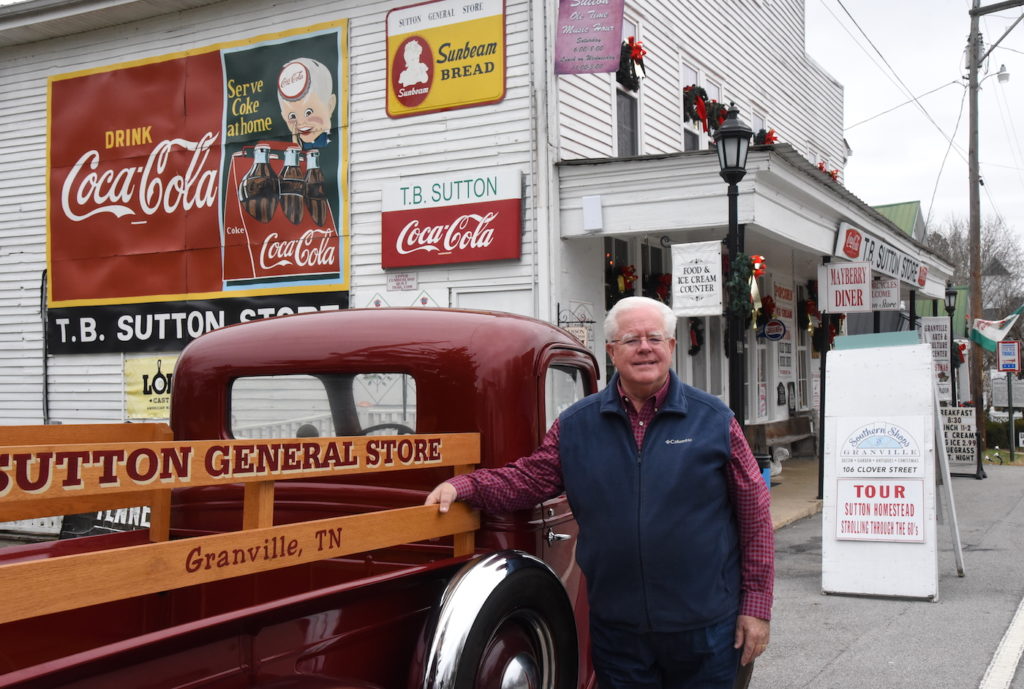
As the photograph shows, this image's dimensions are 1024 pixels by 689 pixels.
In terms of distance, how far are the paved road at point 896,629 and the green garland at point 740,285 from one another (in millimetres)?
2407

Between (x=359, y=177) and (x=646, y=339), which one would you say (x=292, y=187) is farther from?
(x=646, y=339)

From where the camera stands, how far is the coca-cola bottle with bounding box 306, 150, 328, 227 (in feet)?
39.3

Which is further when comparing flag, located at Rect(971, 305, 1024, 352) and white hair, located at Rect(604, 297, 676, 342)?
flag, located at Rect(971, 305, 1024, 352)

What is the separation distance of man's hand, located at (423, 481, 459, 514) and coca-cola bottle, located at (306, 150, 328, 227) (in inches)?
366

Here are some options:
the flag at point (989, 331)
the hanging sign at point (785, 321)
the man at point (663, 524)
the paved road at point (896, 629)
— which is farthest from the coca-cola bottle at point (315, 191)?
the flag at point (989, 331)

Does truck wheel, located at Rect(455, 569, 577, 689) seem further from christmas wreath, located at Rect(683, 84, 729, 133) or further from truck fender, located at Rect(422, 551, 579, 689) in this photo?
christmas wreath, located at Rect(683, 84, 729, 133)

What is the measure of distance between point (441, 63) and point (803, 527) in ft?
22.3

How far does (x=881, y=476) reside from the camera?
7.52 m

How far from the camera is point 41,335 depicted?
13648 millimetres

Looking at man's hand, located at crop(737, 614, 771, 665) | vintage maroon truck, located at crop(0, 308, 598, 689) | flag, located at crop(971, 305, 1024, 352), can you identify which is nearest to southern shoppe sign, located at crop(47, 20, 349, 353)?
vintage maroon truck, located at crop(0, 308, 598, 689)

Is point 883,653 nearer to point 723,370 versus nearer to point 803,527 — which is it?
point 803,527

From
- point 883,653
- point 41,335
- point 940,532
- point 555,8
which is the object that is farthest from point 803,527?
point 41,335

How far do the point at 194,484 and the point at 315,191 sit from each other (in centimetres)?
1009

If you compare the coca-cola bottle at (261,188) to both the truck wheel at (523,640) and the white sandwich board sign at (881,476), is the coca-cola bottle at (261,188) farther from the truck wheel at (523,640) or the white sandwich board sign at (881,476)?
the truck wheel at (523,640)
